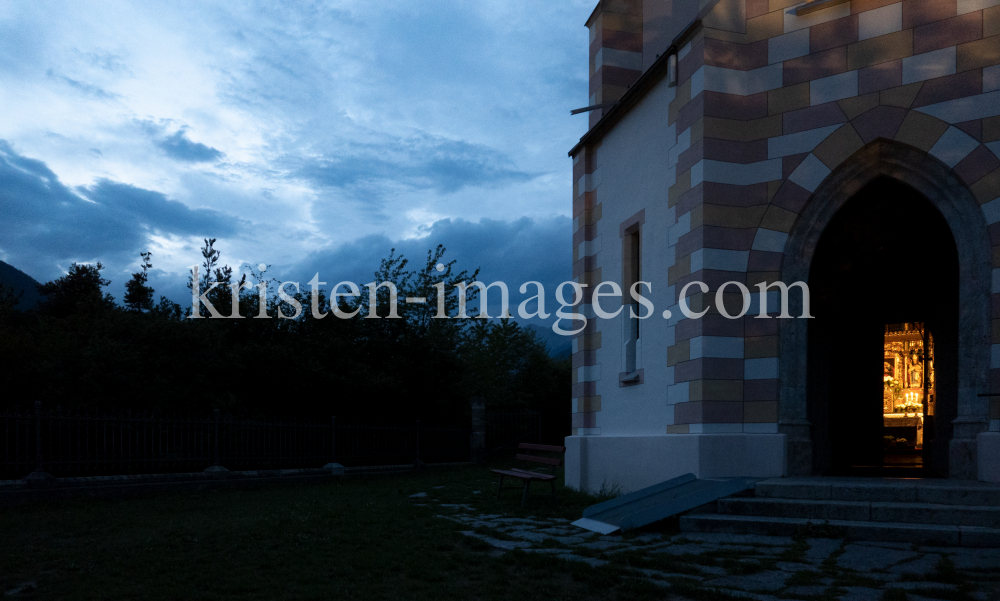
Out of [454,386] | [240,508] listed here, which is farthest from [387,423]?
[240,508]

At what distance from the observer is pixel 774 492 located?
7.26 meters

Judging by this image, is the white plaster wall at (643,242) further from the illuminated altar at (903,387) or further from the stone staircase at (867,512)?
the illuminated altar at (903,387)

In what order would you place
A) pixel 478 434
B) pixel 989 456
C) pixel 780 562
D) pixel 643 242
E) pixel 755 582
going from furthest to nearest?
pixel 478 434 < pixel 643 242 < pixel 989 456 < pixel 780 562 < pixel 755 582

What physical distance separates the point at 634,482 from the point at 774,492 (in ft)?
8.47

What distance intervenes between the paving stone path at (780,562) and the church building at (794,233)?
195 cm

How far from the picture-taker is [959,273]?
790 centimetres

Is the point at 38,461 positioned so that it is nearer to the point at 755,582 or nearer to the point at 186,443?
the point at 186,443

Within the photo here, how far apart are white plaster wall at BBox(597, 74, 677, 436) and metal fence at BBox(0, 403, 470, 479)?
23.8 feet

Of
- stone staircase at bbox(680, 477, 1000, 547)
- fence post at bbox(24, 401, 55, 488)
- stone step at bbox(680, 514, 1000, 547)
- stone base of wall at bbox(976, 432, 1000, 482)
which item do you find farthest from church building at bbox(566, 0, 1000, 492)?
fence post at bbox(24, 401, 55, 488)

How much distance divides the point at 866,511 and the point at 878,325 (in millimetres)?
6091

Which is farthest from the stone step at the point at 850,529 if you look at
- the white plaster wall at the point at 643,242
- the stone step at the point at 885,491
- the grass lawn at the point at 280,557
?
the white plaster wall at the point at 643,242

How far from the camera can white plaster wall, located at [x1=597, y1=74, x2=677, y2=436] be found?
9500mm

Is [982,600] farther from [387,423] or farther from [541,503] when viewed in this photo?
[387,423]

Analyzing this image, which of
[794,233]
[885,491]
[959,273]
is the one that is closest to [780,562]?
[885,491]
